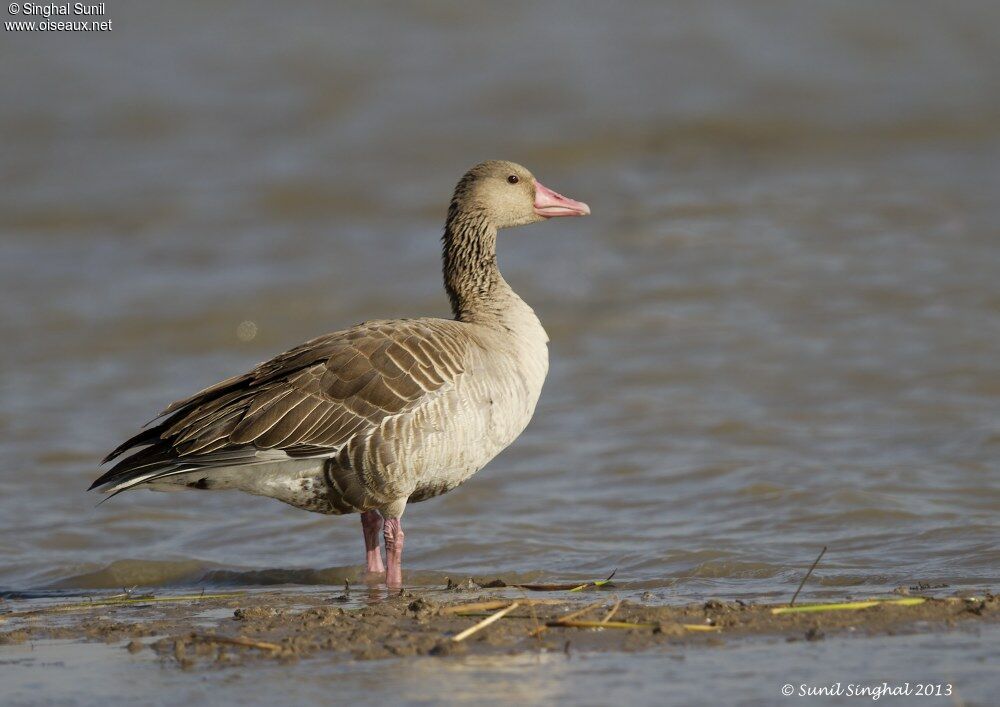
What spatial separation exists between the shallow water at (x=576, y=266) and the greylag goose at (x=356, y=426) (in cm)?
84

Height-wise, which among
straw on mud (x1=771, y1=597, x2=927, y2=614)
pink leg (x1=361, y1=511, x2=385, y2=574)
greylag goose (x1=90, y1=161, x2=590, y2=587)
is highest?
greylag goose (x1=90, y1=161, x2=590, y2=587)

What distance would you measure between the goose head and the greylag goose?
4.23 feet

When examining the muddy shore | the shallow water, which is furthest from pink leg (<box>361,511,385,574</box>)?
the muddy shore

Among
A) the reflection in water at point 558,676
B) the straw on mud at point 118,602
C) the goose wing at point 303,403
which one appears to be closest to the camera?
the reflection in water at point 558,676

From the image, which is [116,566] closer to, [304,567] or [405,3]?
[304,567]

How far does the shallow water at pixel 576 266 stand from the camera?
874 cm

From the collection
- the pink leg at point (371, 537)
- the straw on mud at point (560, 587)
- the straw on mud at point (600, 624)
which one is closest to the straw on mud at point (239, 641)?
the straw on mud at point (600, 624)

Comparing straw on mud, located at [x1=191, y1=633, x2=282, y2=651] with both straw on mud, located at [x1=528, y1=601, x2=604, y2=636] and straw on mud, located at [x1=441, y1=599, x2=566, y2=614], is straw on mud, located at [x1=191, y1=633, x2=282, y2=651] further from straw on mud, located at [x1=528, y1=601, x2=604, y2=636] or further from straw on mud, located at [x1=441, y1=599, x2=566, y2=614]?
straw on mud, located at [x1=528, y1=601, x2=604, y2=636]

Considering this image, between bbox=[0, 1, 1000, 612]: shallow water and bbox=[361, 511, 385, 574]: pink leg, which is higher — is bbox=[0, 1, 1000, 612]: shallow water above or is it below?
above

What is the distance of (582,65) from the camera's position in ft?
68.0

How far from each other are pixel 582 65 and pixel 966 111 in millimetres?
5815

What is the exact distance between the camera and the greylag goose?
711 cm

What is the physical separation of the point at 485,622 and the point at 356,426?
198 centimetres

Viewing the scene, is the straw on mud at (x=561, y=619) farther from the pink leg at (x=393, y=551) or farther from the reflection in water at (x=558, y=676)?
the pink leg at (x=393, y=551)
